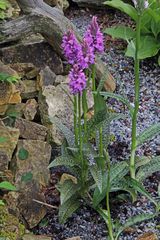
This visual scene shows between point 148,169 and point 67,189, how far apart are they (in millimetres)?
536

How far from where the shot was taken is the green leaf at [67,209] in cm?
364

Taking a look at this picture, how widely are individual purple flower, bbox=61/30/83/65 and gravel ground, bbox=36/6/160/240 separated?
42.0 inches

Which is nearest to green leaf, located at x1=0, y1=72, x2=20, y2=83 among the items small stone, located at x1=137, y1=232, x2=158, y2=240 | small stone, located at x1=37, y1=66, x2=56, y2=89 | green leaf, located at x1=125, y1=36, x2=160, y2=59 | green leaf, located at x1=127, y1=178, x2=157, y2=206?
small stone, located at x1=37, y1=66, x2=56, y2=89

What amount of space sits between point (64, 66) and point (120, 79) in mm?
517

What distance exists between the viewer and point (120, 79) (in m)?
5.29

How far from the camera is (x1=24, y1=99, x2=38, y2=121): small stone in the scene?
438cm

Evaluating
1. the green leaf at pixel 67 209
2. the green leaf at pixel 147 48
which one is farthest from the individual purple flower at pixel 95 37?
the green leaf at pixel 147 48

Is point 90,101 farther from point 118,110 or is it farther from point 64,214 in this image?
point 64,214

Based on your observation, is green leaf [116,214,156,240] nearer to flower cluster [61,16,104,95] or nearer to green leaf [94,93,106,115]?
green leaf [94,93,106,115]

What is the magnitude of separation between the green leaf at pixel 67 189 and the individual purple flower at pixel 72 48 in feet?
2.70

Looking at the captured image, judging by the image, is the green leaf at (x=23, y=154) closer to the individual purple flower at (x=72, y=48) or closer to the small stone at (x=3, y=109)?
the small stone at (x=3, y=109)

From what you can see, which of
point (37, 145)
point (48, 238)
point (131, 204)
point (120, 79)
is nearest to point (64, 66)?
point (120, 79)

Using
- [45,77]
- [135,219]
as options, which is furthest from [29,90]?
[135,219]

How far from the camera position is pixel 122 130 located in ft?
15.1
